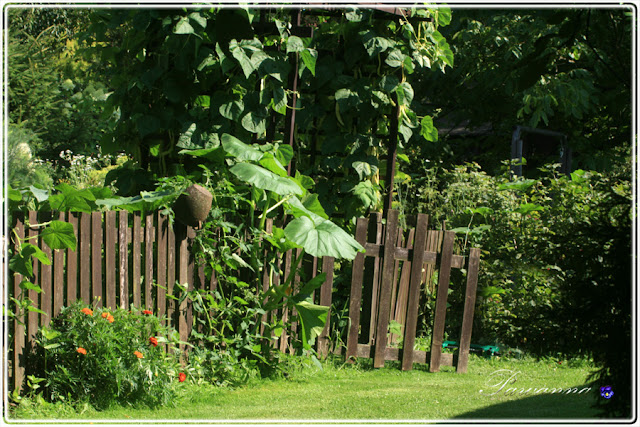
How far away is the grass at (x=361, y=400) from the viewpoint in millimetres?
3590

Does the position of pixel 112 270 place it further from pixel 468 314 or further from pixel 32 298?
pixel 468 314

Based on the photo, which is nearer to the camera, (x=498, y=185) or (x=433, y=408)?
(x=433, y=408)

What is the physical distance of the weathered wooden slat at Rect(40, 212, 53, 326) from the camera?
137 inches

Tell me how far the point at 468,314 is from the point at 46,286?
315cm

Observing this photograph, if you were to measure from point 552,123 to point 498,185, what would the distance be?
14.7 feet

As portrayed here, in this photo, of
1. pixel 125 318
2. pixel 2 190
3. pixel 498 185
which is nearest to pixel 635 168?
pixel 125 318

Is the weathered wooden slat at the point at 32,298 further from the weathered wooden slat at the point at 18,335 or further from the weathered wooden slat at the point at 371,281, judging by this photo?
the weathered wooden slat at the point at 371,281

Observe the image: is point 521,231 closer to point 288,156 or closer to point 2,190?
point 288,156

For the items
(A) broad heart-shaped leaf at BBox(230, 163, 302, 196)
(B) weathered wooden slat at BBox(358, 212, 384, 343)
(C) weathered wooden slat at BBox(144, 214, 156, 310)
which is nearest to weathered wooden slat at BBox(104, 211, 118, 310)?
(C) weathered wooden slat at BBox(144, 214, 156, 310)

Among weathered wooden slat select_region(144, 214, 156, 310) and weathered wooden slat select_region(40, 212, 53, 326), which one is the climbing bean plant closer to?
weathered wooden slat select_region(144, 214, 156, 310)

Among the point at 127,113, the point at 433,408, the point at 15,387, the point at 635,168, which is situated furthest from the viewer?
the point at 127,113

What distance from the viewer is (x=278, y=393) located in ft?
13.5

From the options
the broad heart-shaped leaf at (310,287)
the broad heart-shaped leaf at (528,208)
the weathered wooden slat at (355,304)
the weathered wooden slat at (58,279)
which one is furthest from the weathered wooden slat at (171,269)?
the broad heart-shaped leaf at (528,208)

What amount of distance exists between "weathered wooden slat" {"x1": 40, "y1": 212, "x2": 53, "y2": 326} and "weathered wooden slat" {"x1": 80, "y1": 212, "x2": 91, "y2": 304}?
0.64ft
